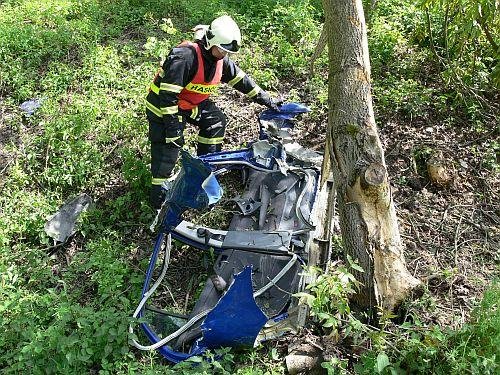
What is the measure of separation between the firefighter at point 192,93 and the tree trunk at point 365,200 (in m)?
1.29

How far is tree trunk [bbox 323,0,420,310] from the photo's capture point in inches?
153

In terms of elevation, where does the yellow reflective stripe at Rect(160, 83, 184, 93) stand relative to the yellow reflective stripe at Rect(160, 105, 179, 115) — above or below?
above

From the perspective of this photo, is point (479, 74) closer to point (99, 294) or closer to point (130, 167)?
point (130, 167)

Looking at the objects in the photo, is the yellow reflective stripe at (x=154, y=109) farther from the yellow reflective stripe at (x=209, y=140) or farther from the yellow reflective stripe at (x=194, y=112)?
the yellow reflective stripe at (x=209, y=140)

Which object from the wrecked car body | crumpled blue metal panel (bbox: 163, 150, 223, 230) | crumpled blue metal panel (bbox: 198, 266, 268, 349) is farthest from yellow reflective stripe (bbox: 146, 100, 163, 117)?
crumpled blue metal panel (bbox: 198, 266, 268, 349)

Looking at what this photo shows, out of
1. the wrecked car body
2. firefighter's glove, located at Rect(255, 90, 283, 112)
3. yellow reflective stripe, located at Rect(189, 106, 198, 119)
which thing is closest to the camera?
the wrecked car body

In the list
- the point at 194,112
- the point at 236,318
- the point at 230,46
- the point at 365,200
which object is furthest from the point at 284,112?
the point at 236,318

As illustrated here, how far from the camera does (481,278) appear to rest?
4.61 m

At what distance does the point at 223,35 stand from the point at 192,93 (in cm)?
66

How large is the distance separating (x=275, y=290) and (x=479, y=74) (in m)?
4.06

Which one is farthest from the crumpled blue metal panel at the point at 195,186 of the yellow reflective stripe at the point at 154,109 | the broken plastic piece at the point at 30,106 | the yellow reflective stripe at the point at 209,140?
the broken plastic piece at the point at 30,106

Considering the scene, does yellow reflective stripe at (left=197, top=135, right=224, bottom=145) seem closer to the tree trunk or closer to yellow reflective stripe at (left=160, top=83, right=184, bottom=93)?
yellow reflective stripe at (left=160, top=83, right=184, bottom=93)

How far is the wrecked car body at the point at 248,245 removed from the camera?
3.85 metres

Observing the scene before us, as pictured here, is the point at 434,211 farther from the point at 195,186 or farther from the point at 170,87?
the point at 170,87
